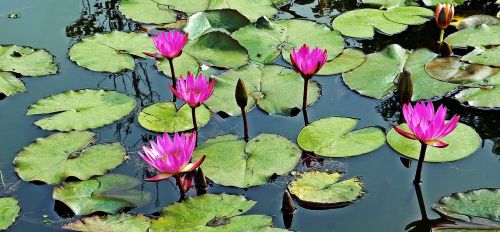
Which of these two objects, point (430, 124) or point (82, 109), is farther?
point (82, 109)

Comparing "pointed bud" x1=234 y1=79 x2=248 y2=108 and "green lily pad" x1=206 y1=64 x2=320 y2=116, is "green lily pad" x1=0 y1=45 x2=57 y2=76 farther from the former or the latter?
"pointed bud" x1=234 y1=79 x2=248 y2=108

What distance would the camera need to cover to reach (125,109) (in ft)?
12.3

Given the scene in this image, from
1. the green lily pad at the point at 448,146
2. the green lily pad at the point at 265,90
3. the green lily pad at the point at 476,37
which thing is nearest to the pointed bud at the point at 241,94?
the green lily pad at the point at 265,90

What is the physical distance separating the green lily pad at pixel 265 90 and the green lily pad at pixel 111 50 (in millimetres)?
719

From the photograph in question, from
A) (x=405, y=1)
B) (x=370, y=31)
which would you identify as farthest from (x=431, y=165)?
(x=405, y=1)

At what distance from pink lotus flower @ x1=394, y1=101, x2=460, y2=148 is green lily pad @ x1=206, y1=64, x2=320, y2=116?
971 mm

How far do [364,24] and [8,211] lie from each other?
2800 millimetres

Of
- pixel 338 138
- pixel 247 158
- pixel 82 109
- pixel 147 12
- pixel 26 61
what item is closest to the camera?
pixel 247 158

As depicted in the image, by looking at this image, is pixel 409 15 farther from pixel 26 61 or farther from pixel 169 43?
pixel 26 61

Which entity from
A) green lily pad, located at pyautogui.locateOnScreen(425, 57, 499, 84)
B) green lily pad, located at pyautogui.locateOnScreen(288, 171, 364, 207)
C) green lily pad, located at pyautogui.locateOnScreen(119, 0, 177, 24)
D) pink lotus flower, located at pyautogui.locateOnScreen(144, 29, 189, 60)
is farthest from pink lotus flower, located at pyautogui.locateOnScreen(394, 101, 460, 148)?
green lily pad, located at pyautogui.locateOnScreen(119, 0, 177, 24)

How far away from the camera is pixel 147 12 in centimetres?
485

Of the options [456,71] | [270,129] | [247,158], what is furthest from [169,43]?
[456,71]

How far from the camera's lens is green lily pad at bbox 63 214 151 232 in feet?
9.29

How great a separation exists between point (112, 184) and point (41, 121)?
2.63ft
